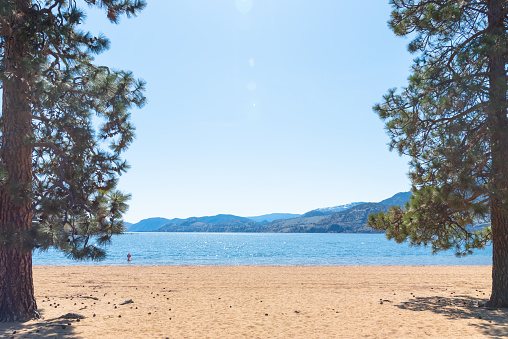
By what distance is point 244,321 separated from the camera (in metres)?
8.41

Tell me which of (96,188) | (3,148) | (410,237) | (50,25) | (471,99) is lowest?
(410,237)

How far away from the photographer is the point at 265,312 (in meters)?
9.47

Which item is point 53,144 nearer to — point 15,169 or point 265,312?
point 15,169

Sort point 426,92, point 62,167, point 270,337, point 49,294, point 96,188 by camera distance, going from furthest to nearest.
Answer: point 49,294 → point 426,92 → point 96,188 → point 62,167 → point 270,337

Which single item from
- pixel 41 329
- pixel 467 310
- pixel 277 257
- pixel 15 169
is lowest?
pixel 277 257

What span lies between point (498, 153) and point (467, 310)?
456 cm

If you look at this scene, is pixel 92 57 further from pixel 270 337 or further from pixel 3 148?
pixel 270 337

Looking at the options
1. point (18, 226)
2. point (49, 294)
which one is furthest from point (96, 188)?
point (49, 294)

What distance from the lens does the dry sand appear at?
7312mm

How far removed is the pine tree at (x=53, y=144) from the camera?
286 inches

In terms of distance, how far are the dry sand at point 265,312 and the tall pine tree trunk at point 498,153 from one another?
0.93m

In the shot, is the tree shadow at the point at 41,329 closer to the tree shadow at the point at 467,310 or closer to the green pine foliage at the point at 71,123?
the green pine foliage at the point at 71,123

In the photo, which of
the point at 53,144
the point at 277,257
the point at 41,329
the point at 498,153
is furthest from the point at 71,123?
the point at 277,257

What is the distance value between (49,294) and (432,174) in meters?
13.7
